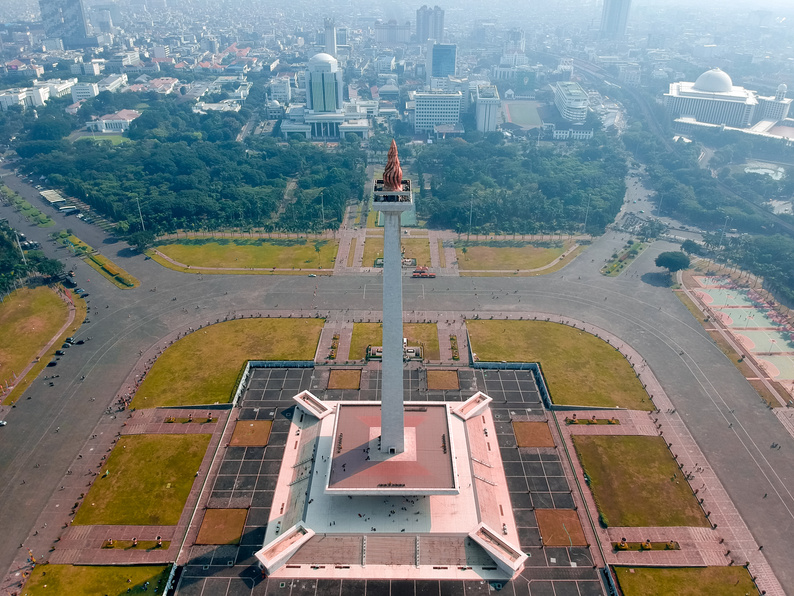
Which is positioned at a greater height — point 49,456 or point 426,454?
point 426,454

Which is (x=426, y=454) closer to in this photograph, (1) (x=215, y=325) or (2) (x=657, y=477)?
(2) (x=657, y=477)

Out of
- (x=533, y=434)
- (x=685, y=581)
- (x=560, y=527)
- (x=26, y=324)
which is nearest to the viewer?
(x=685, y=581)

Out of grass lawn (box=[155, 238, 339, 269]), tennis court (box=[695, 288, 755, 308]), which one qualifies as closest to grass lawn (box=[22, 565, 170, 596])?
grass lawn (box=[155, 238, 339, 269])

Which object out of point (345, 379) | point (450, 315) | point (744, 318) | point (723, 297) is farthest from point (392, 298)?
point (723, 297)

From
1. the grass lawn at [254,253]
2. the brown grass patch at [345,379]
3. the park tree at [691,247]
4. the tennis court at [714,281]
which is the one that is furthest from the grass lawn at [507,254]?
the brown grass patch at [345,379]

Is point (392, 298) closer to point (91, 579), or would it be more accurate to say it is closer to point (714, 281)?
point (91, 579)

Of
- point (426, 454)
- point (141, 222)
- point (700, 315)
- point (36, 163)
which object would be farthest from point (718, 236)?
point (36, 163)

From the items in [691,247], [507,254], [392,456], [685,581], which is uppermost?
[691,247]
